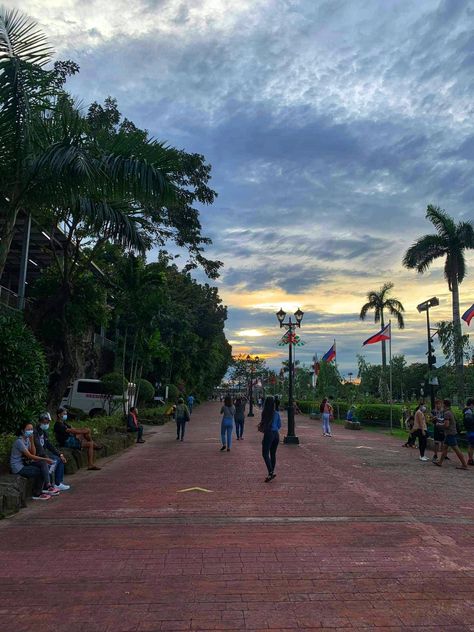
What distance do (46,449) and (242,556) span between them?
5119mm

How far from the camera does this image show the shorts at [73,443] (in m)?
11.2

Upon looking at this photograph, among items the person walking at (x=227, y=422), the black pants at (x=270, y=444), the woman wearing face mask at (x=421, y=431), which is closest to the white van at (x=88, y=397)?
the person walking at (x=227, y=422)

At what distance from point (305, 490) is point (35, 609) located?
18.3 feet

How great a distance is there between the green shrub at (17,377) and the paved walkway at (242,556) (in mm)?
1749

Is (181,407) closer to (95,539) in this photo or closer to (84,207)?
(84,207)

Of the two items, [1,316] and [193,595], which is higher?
[1,316]

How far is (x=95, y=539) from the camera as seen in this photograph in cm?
603

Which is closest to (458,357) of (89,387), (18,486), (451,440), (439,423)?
(439,423)

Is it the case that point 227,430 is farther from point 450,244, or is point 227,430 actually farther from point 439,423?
point 450,244

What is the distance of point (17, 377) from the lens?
31.5ft

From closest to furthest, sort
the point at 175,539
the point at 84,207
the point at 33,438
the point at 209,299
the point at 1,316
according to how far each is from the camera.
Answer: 1. the point at 175,539
2. the point at 33,438
3. the point at 1,316
4. the point at 84,207
5. the point at 209,299

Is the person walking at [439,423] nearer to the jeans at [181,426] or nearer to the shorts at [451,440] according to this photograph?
the shorts at [451,440]

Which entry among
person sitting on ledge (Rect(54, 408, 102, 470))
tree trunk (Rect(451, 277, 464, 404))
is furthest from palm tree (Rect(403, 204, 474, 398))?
person sitting on ledge (Rect(54, 408, 102, 470))

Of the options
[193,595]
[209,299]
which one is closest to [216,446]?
[193,595]
